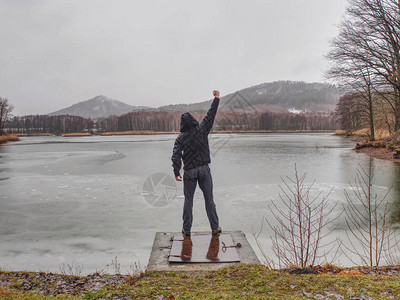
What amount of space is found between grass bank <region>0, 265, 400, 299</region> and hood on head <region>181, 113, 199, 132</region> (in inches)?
87.0

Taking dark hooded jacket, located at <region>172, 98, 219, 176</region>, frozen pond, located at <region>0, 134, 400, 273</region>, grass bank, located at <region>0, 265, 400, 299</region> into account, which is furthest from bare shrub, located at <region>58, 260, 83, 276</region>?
dark hooded jacket, located at <region>172, 98, 219, 176</region>

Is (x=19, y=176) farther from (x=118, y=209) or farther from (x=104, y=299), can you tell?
(x=104, y=299)

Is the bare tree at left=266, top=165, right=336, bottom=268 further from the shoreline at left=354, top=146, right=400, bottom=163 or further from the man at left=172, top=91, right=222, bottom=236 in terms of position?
the shoreline at left=354, top=146, right=400, bottom=163

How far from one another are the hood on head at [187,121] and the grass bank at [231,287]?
87.0 inches

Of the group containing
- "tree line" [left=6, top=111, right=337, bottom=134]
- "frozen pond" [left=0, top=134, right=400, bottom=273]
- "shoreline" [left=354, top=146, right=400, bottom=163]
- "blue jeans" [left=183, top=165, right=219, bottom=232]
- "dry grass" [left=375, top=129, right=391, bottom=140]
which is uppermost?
"tree line" [left=6, top=111, right=337, bottom=134]

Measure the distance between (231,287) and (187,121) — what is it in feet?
8.44

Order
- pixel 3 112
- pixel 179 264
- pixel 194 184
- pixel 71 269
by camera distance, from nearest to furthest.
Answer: pixel 179 264 → pixel 71 269 → pixel 194 184 → pixel 3 112

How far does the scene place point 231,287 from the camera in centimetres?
349

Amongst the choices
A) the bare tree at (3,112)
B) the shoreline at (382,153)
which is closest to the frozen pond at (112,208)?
the shoreline at (382,153)

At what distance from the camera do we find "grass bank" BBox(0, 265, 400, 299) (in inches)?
130

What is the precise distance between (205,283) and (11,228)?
5201 millimetres

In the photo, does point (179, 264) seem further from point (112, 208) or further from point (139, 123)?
point (139, 123)

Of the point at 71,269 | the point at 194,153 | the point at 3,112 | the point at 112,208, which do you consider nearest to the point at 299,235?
the point at 194,153

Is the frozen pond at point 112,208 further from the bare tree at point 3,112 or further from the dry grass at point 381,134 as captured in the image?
the bare tree at point 3,112
